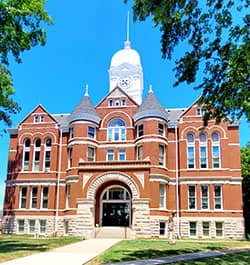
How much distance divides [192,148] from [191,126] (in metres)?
2.15

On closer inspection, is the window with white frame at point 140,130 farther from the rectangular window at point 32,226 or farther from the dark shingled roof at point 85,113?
the rectangular window at point 32,226

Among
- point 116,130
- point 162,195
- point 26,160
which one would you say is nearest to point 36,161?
point 26,160

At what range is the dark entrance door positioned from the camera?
104 feet

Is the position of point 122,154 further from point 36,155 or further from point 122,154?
point 36,155

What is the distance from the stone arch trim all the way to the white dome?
2144 centimetres

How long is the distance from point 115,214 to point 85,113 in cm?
1015

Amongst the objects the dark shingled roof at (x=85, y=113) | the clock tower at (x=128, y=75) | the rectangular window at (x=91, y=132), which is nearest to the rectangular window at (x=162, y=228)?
the rectangular window at (x=91, y=132)

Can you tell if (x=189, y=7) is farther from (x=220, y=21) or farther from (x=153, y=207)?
(x=153, y=207)

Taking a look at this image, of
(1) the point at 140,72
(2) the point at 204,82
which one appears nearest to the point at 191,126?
(1) the point at 140,72

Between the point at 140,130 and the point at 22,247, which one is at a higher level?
the point at 140,130

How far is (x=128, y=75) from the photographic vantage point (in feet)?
152

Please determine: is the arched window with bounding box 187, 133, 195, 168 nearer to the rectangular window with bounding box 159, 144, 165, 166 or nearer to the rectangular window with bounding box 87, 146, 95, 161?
the rectangular window with bounding box 159, 144, 165, 166

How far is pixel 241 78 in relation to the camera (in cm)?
1170

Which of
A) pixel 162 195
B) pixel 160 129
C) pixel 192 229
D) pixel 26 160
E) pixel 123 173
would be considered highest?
pixel 160 129
